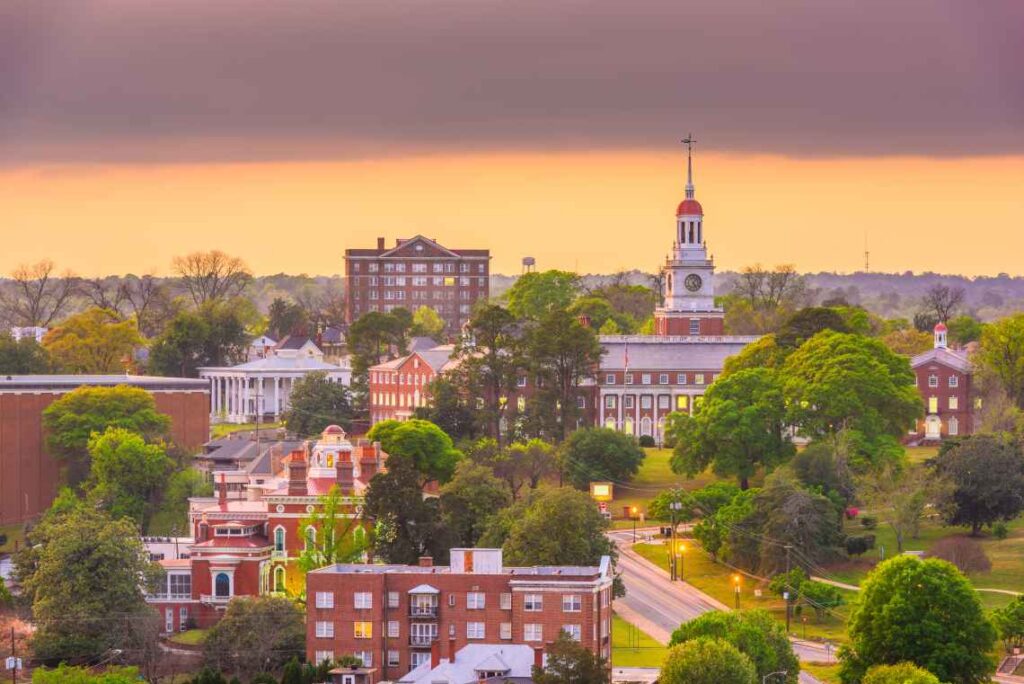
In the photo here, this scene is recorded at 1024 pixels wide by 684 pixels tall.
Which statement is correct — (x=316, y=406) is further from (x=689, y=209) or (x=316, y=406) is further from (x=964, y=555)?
(x=964, y=555)

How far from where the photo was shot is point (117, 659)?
362 ft

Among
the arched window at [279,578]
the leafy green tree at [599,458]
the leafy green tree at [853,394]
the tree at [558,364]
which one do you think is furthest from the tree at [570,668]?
the tree at [558,364]

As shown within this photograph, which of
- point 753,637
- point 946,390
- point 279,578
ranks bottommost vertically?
point 753,637

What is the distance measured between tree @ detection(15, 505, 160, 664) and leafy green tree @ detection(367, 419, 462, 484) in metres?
22.6

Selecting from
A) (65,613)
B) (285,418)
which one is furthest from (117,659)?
(285,418)

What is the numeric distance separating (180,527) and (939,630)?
2171 inches

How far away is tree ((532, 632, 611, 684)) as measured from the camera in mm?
93062

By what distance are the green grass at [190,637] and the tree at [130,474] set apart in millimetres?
24175

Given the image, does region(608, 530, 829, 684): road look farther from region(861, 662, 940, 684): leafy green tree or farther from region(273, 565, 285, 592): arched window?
region(273, 565, 285, 592): arched window

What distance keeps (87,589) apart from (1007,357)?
215 feet

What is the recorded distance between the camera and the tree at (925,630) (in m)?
98.2

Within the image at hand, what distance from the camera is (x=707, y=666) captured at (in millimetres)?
94500

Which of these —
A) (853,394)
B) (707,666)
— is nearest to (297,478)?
(853,394)

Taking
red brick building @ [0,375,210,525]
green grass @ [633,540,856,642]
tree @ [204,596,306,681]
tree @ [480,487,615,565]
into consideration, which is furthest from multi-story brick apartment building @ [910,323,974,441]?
tree @ [204,596,306,681]
